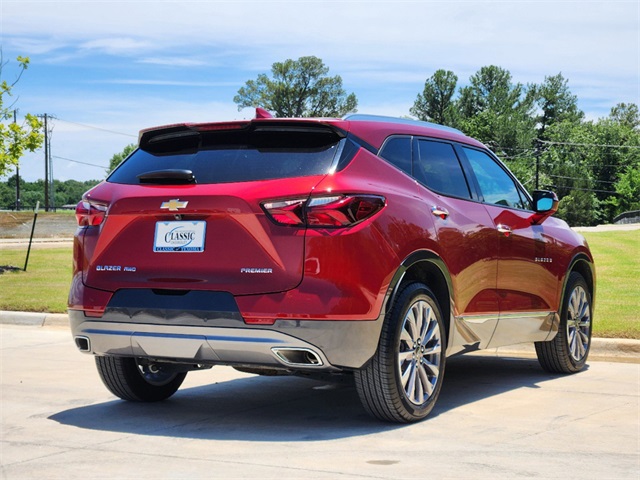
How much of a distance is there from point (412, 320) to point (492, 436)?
0.83m

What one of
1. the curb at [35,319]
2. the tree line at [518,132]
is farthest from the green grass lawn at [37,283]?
the tree line at [518,132]

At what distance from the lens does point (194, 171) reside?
19.5 ft

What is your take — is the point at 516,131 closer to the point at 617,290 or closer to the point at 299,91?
the point at 299,91

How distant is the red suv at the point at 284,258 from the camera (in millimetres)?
5496

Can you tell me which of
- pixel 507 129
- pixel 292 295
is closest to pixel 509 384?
pixel 292 295

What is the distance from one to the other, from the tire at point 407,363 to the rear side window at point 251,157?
3.19ft

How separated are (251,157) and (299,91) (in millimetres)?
116255

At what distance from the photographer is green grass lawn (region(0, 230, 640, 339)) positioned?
10977mm

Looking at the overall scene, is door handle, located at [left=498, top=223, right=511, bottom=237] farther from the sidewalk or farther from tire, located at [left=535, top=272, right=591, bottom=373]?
the sidewalk

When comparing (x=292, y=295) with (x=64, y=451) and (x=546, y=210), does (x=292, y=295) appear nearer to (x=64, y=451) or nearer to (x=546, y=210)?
(x=64, y=451)

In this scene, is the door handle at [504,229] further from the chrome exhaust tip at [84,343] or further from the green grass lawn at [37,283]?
the green grass lawn at [37,283]

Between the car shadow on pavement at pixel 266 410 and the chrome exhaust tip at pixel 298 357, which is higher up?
the chrome exhaust tip at pixel 298 357

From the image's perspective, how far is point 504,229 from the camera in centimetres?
733

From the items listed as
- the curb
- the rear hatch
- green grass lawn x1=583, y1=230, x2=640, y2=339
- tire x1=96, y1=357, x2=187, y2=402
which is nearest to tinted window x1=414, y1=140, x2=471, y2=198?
the rear hatch
